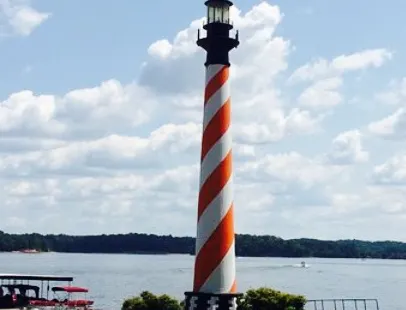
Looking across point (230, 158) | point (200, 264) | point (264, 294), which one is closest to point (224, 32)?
point (230, 158)

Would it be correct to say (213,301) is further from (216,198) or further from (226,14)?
(226,14)

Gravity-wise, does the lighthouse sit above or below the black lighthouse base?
above

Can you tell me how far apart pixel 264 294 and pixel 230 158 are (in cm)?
1410

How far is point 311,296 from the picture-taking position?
293 feet

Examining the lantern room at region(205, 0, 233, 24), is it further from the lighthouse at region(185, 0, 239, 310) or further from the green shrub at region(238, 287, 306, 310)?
the green shrub at region(238, 287, 306, 310)

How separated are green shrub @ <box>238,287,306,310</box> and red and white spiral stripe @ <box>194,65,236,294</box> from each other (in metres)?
12.6

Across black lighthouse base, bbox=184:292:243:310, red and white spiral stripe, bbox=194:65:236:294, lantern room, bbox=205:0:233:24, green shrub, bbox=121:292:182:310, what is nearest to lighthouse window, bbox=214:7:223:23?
lantern room, bbox=205:0:233:24

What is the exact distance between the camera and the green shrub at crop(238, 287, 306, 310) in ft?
112

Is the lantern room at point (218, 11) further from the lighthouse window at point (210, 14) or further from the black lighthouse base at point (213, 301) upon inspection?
the black lighthouse base at point (213, 301)

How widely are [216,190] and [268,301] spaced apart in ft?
46.2

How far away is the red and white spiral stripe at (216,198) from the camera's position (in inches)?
856

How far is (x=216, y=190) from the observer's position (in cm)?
2183

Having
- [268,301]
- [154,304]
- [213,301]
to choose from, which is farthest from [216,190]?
[154,304]

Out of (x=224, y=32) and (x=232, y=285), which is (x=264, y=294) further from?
(x=224, y=32)
